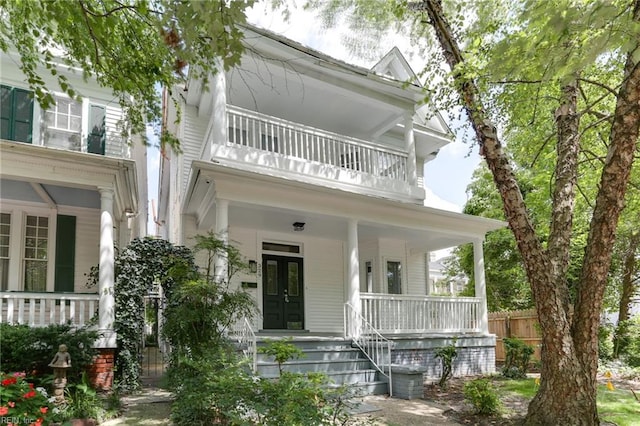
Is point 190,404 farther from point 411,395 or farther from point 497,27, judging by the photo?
point 497,27

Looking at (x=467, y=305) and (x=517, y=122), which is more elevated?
(x=517, y=122)

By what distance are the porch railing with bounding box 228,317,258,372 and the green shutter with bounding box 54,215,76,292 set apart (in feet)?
13.4

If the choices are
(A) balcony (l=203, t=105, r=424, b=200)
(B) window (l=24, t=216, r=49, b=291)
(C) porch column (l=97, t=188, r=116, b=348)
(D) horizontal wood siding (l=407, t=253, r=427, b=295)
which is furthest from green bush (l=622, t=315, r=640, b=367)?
(B) window (l=24, t=216, r=49, b=291)

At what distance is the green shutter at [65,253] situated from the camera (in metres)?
10.0

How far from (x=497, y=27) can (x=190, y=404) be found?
7.64m

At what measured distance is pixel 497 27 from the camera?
324 inches

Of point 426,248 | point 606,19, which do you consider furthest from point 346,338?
point 606,19

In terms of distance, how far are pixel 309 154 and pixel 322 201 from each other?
247 cm

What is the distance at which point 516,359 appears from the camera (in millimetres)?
10852

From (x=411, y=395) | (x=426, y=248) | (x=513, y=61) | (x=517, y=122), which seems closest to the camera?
(x=513, y=61)

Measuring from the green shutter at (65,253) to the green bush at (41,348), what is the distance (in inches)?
100

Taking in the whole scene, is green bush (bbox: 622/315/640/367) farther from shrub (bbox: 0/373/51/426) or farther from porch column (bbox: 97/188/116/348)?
shrub (bbox: 0/373/51/426)

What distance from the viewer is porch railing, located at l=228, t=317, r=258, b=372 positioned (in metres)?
7.43

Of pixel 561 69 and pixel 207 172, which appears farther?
pixel 207 172
